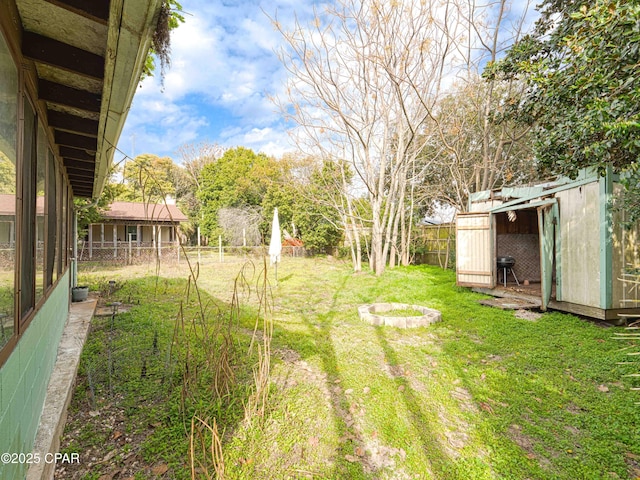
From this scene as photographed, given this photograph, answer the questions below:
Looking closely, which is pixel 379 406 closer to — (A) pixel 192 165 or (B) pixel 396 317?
(B) pixel 396 317

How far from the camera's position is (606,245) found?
15.9 ft

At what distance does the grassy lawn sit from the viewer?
85.8 inches

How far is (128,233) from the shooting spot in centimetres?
1981

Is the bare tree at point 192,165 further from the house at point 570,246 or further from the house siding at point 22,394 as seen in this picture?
the house siding at point 22,394

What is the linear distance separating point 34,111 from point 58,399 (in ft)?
7.55

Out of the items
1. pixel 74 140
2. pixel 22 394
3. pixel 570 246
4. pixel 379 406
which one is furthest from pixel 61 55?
pixel 570 246

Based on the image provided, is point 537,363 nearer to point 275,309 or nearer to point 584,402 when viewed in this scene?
point 584,402

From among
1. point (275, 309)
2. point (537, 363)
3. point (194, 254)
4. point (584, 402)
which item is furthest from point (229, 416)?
point (194, 254)

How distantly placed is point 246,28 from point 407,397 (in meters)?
9.66

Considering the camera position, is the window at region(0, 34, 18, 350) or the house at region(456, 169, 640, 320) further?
the house at region(456, 169, 640, 320)

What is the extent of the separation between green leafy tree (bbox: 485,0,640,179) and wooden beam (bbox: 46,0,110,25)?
431 cm

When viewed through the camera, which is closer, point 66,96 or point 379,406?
point 66,96

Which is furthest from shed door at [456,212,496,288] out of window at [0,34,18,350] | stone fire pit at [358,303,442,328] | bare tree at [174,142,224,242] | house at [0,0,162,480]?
bare tree at [174,142,224,242]

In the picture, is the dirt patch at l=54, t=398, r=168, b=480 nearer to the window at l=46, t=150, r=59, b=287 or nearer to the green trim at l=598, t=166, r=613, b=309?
the window at l=46, t=150, r=59, b=287
